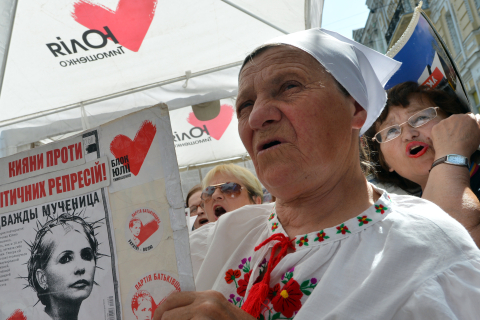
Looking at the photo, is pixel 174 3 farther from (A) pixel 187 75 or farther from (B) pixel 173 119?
(B) pixel 173 119

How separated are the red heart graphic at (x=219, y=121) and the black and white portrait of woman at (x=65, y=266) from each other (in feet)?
12.9

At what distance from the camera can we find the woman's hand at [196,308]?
0.78m

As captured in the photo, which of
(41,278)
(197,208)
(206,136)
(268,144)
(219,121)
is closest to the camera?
(41,278)

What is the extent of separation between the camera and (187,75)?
3455 millimetres

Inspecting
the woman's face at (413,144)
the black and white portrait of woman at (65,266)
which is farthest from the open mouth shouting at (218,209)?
the black and white portrait of woman at (65,266)

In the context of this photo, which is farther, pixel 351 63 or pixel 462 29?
pixel 462 29

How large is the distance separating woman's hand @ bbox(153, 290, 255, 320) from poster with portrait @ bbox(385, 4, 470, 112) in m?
1.47

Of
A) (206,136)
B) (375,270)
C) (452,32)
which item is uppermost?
(452,32)

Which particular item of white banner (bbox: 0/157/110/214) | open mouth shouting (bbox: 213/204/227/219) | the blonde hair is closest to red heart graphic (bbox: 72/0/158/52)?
the blonde hair

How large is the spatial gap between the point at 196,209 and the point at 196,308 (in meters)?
3.35

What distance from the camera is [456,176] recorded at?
55.6 inches

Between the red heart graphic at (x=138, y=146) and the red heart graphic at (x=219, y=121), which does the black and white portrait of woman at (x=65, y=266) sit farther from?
the red heart graphic at (x=219, y=121)

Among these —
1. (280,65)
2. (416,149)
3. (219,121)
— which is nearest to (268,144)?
(280,65)

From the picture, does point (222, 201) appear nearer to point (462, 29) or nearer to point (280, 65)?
point (280, 65)
